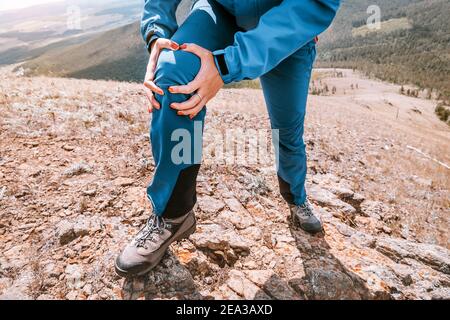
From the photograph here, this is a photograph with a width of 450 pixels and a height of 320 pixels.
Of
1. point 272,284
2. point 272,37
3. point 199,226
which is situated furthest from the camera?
point 199,226

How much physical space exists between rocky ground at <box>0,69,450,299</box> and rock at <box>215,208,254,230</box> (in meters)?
0.02

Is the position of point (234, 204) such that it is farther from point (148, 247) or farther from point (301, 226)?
point (148, 247)

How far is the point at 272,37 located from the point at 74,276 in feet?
6.88

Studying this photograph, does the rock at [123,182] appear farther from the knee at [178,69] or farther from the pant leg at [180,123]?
the knee at [178,69]

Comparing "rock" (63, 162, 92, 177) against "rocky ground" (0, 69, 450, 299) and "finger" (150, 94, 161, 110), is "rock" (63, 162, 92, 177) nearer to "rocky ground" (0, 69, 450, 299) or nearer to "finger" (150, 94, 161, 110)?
"rocky ground" (0, 69, 450, 299)

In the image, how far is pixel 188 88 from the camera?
1.64 meters

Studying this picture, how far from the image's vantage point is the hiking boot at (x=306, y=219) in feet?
9.91

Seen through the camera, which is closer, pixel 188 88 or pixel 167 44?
pixel 188 88

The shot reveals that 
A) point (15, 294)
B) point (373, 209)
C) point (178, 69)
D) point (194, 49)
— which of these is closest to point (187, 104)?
point (178, 69)

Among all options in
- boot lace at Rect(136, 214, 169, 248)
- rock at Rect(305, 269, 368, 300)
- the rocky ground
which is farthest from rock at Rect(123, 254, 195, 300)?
rock at Rect(305, 269, 368, 300)

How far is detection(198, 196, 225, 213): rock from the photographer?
317 cm

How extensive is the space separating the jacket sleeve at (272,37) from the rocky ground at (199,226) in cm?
154

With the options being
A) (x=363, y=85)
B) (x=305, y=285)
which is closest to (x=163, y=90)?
(x=305, y=285)
